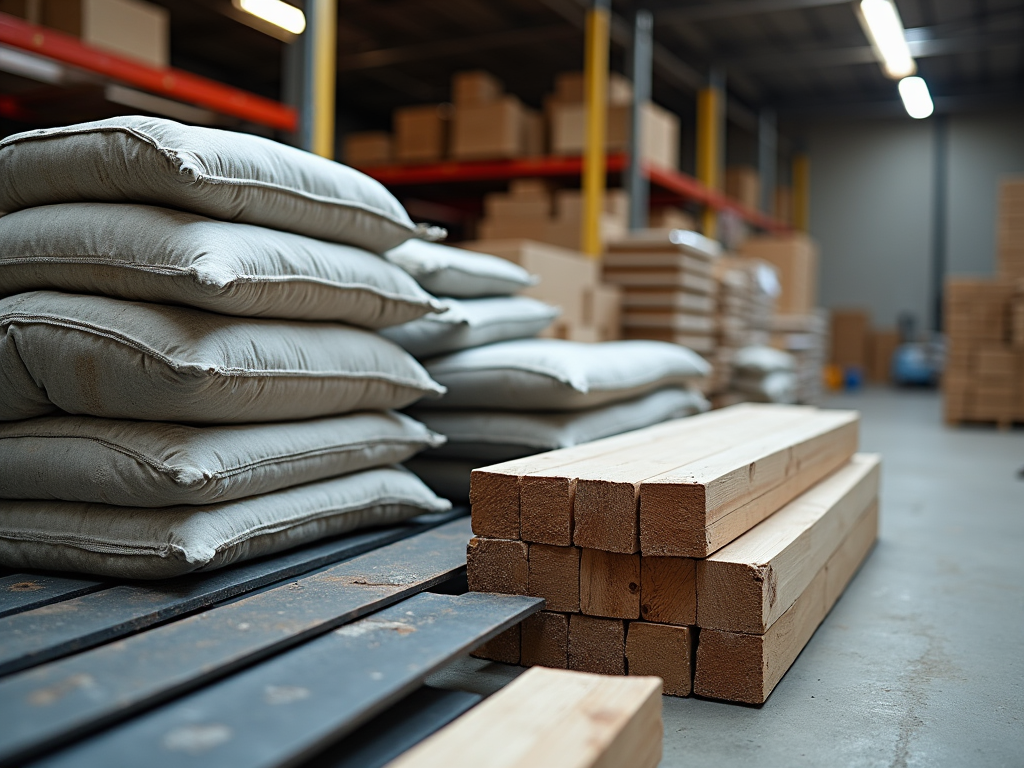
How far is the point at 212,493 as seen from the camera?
1985 millimetres

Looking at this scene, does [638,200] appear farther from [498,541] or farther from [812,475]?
[498,541]

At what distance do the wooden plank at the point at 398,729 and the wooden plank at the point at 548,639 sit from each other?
0.24m

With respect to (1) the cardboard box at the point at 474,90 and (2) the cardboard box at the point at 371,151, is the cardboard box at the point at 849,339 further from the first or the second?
(2) the cardboard box at the point at 371,151

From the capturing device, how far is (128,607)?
1.77 m

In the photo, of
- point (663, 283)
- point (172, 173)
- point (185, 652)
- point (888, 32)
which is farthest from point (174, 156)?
point (888, 32)

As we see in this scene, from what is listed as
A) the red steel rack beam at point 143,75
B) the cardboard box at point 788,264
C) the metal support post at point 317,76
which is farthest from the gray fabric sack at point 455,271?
the cardboard box at point 788,264

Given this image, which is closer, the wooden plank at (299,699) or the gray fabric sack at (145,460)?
the wooden plank at (299,699)

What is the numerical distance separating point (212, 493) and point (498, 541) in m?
0.62

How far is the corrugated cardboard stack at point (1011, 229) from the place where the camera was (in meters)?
8.95

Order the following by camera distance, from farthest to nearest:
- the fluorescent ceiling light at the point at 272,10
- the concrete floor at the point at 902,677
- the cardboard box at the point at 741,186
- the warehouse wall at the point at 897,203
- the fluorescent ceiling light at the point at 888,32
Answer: the warehouse wall at the point at 897,203
the cardboard box at the point at 741,186
the fluorescent ceiling light at the point at 888,32
the fluorescent ceiling light at the point at 272,10
the concrete floor at the point at 902,677

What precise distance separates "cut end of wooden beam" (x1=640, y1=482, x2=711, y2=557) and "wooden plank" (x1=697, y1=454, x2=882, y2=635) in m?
0.06

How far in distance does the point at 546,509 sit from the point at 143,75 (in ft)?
14.8

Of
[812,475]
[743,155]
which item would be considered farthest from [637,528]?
[743,155]

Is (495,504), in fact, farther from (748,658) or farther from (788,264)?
(788,264)
